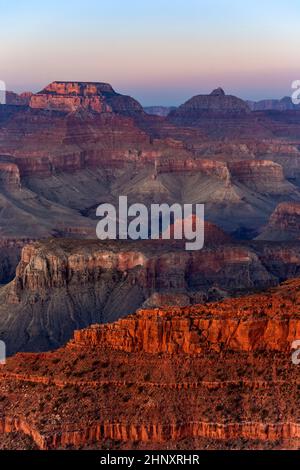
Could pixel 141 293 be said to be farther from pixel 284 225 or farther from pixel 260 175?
pixel 260 175

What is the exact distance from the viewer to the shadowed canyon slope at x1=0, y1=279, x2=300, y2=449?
36.6 meters

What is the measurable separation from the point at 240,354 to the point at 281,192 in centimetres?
12699

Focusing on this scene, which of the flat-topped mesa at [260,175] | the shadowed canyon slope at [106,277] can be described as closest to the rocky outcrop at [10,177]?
the flat-topped mesa at [260,175]

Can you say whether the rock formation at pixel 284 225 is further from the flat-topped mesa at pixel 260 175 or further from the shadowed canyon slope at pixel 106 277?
the flat-topped mesa at pixel 260 175

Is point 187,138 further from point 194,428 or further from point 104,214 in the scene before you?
point 194,428

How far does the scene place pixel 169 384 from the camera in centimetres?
3800

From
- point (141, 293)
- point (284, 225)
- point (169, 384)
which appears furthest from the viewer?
point (284, 225)

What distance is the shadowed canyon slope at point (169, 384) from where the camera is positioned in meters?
36.6

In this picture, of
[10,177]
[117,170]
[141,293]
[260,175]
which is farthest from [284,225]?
[117,170]

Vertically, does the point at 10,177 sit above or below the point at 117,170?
below

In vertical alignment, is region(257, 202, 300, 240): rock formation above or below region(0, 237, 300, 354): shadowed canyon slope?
above

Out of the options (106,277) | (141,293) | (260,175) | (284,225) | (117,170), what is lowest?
(141,293)

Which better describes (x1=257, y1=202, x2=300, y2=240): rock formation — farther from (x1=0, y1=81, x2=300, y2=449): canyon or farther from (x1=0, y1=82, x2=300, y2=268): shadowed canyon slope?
(x1=0, y1=82, x2=300, y2=268): shadowed canyon slope

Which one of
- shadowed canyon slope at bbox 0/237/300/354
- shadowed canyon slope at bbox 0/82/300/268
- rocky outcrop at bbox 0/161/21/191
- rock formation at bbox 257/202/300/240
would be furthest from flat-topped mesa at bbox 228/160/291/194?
shadowed canyon slope at bbox 0/237/300/354
